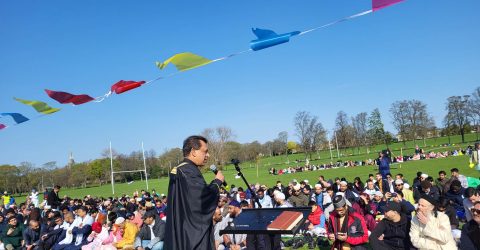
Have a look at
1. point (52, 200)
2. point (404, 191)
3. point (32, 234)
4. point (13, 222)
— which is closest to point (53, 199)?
point (52, 200)

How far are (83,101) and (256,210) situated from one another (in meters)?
4.07

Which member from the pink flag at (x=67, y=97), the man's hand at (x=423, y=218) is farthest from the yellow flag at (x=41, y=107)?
the man's hand at (x=423, y=218)

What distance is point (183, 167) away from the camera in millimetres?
3910

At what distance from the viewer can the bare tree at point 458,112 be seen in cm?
6525

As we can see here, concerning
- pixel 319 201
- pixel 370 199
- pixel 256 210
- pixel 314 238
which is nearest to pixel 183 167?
pixel 256 210

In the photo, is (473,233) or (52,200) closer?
(473,233)

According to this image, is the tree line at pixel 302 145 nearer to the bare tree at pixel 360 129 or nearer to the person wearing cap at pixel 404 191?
the bare tree at pixel 360 129

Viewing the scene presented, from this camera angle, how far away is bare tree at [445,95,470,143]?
65250mm

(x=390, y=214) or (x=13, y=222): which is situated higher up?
(x=390, y=214)

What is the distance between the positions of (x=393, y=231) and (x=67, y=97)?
6394mm

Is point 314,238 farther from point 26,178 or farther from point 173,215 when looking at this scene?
point 26,178

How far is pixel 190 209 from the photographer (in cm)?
377

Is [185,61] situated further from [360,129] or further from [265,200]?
[360,129]

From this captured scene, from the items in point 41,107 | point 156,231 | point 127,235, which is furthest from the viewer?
point 127,235
